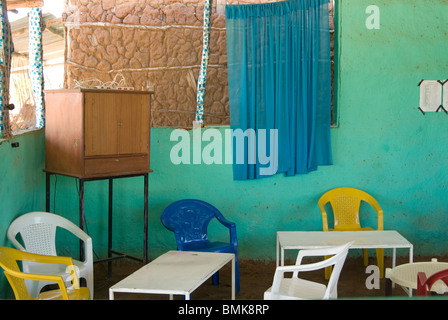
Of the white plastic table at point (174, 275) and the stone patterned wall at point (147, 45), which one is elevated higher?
the stone patterned wall at point (147, 45)

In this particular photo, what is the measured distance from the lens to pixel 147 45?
6.21 meters

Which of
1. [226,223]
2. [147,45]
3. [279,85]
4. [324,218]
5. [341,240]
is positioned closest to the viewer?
[341,240]

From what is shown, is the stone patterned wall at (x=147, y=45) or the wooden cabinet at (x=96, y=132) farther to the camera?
the stone patterned wall at (x=147, y=45)

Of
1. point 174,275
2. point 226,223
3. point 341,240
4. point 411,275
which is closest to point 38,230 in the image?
point 174,275

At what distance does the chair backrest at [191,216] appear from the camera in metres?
4.74

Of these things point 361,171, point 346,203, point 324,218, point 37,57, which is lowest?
point 324,218

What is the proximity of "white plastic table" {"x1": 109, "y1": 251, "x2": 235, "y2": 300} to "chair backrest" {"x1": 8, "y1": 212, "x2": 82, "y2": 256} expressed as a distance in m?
0.83

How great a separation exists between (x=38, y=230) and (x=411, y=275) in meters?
2.69

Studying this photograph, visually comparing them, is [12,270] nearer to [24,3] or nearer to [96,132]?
[96,132]

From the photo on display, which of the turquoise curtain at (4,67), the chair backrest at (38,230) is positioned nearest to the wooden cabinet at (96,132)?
the chair backrest at (38,230)

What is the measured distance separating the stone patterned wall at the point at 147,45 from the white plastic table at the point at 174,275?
285 centimetres

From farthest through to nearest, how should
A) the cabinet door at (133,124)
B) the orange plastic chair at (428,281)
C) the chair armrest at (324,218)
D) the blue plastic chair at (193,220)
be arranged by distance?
the chair armrest at (324,218) < the blue plastic chair at (193,220) < the cabinet door at (133,124) < the orange plastic chair at (428,281)

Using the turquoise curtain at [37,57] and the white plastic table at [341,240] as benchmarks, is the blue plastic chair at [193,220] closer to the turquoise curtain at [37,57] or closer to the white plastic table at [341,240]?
the white plastic table at [341,240]

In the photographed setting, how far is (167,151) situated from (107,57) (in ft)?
5.69
